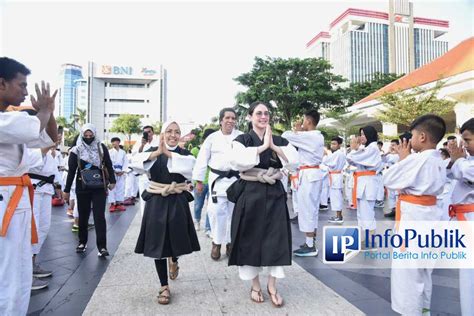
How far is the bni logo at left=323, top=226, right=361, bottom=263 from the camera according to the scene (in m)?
4.69

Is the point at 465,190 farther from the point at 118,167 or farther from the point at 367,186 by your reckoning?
the point at 118,167

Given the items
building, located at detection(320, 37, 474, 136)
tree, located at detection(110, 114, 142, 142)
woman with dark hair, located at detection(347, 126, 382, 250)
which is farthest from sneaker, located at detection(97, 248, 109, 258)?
tree, located at detection(110, 114, 142, 142)

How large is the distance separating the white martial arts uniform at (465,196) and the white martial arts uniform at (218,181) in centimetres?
265

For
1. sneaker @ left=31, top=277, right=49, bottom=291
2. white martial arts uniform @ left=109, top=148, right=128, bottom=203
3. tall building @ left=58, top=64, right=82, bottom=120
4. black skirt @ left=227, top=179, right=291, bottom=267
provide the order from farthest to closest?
1. tall building @ left=58, top=64, right=82, bottom=120
2. white martial arts uniform @ left=109, top=148, right=128, bottom=203
3. sneaker @ left=31, top=277, right=49, bottom=291
4. black skirt @ left=227, top=179, right=291, bottom=267

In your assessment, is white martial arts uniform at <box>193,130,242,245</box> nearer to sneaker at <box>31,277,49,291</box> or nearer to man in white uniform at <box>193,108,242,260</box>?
man in white uniform at <box>193,108,242,260</box>

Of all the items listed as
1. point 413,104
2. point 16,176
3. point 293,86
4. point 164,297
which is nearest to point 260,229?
point 164,297

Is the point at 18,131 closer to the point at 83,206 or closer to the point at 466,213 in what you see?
the point at 83,206

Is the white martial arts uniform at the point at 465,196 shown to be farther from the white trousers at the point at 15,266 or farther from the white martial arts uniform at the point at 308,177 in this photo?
the white trousers at the point at 15,266

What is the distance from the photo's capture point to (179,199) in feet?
11.5

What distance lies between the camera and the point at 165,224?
11.0 ft

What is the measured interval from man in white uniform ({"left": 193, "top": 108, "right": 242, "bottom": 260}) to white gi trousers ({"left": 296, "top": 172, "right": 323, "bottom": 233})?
1.08 m

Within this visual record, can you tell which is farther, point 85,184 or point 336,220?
point 336,220

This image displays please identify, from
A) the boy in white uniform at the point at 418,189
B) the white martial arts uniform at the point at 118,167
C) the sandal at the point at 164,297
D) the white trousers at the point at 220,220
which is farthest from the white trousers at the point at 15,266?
the white martial arts uniform at the point at 118,167

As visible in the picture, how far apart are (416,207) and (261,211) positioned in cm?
138
